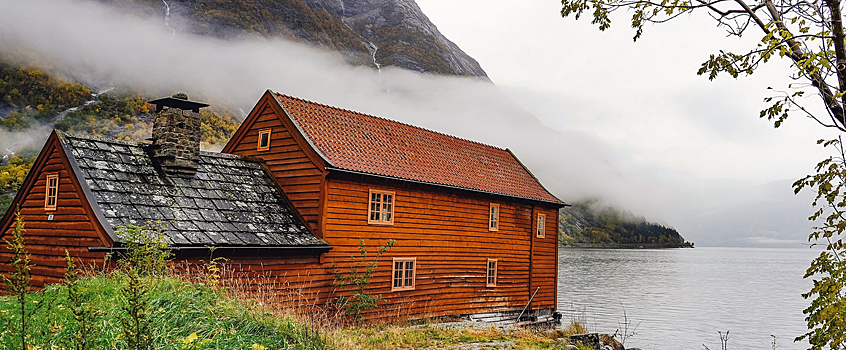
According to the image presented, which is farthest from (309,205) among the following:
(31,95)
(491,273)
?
(31,95)

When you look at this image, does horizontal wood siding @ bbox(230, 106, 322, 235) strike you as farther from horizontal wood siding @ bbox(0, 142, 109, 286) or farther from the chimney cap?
horizontal wood siding @ bbox(0, 142, 109, 286)

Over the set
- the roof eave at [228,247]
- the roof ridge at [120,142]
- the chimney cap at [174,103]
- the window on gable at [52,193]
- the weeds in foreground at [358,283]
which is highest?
the chimney cap at [174,103]

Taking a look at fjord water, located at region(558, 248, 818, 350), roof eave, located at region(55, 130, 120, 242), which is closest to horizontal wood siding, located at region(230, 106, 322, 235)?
roof eave, located at region(55, 130, 120, 242)

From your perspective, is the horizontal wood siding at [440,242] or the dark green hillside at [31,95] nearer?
the horizontal wood siding at [440,242]

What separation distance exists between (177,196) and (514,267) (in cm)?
1594

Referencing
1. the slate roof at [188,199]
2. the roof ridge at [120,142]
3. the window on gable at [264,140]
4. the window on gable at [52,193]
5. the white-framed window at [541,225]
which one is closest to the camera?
the slate roof at [188,199]

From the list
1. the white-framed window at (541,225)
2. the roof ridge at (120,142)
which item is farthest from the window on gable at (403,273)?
the white-framed window at (541,225)

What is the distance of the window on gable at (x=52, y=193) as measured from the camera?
1681 cm

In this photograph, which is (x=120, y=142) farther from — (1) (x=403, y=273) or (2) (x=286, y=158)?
(1) (x=403, y=273)

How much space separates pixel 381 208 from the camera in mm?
21625

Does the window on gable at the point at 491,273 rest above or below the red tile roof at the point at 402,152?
below

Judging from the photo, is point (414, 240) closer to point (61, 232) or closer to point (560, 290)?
point (61, 232)

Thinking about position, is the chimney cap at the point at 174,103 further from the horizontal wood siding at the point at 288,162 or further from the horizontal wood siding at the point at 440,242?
the horizontal wood siding at the point at 440,242

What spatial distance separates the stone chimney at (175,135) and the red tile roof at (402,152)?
3.65 meters
